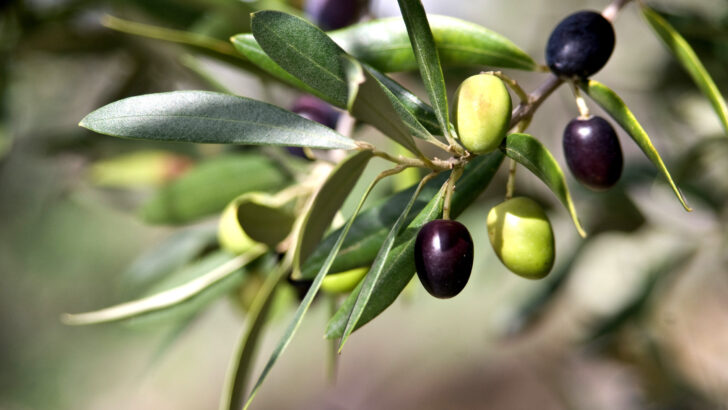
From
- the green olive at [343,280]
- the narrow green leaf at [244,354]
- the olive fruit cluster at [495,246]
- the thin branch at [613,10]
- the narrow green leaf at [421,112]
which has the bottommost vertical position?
the narrow green leaf at [244,354]

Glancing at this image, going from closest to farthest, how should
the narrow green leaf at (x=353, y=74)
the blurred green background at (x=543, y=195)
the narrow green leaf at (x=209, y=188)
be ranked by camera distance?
the narrow green leaf at (x=353, y=74) < the narrow green leaf at (x=209, y=188) < the blurred green background at (x=543, y=195)

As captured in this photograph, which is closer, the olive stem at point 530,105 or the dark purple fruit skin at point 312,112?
the olive stem at point 530,105

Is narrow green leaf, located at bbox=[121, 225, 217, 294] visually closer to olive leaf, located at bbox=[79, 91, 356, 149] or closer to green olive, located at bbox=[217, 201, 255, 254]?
green olive, located at bbox=[217, 201, 255, 254]

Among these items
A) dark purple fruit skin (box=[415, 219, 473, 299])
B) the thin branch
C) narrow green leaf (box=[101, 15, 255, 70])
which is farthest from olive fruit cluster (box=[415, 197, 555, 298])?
narrow green leaf (box=[101, 15, 255, 70])

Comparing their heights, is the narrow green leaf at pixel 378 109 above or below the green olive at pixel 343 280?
above

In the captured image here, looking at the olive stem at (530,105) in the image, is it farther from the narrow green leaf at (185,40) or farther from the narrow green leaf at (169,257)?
the narrow green leaf at (169,257)

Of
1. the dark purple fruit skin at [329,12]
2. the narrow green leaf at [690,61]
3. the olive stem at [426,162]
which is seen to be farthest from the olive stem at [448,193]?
the dark purple fruit skin at [329,12]

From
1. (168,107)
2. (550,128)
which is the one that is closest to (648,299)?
(550,128)
